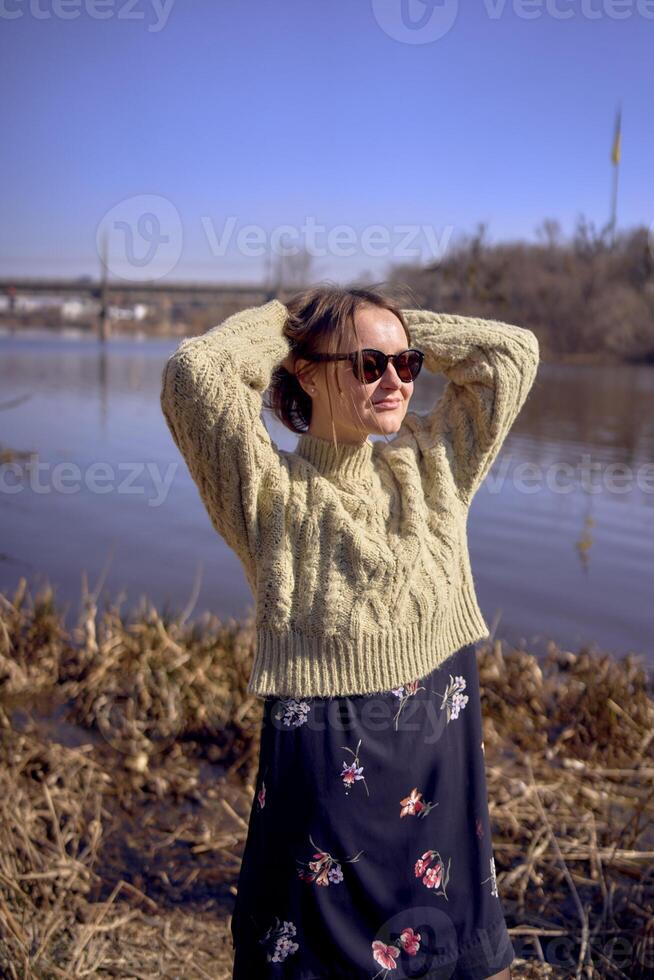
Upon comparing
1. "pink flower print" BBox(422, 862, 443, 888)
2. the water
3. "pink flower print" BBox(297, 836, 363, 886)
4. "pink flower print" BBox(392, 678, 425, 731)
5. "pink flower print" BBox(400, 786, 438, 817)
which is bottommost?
the water

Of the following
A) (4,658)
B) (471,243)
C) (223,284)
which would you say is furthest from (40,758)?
(223,284)

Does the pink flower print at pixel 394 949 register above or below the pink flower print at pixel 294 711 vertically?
below

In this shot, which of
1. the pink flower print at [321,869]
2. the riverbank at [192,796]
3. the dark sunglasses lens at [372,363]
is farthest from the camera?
the riverbank at [192,796]

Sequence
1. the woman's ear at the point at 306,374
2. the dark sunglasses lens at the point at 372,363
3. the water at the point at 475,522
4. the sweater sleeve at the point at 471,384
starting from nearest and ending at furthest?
the dark sunglasses lens at the point at 372,363
the woman's ear at the point at 306,374
the sweater sleeve at the point at 471,384
the water at the point at 475,522

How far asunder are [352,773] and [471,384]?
100 centimetres

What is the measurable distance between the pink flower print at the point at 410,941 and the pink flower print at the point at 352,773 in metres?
0.32

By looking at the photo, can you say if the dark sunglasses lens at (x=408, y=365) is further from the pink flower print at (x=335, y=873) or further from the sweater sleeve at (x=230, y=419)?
the pink flower print at (x=335, y=873)

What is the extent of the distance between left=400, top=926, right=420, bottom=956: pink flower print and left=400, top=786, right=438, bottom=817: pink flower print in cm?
24

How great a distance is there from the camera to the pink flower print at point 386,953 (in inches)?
78.5

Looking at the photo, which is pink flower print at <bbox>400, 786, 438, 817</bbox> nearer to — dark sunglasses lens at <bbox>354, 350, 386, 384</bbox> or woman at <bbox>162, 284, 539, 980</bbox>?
woman at <bbox>162, 284, 539, 980</bbox>

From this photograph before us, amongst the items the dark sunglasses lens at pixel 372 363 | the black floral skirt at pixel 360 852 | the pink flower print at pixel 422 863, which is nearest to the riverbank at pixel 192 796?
the black floral skirt at pixel 360 852

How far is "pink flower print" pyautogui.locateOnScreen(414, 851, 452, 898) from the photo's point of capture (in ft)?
6.68

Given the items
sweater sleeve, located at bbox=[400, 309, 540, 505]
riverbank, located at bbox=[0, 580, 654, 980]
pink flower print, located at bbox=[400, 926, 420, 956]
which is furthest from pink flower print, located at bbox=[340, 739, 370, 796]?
riverbank, located at bbox=[0, 580, 654, 980]

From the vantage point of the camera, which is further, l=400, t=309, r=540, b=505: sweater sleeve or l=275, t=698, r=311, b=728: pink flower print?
l=400, t=309, r=540, b=505: sweater sleeve
